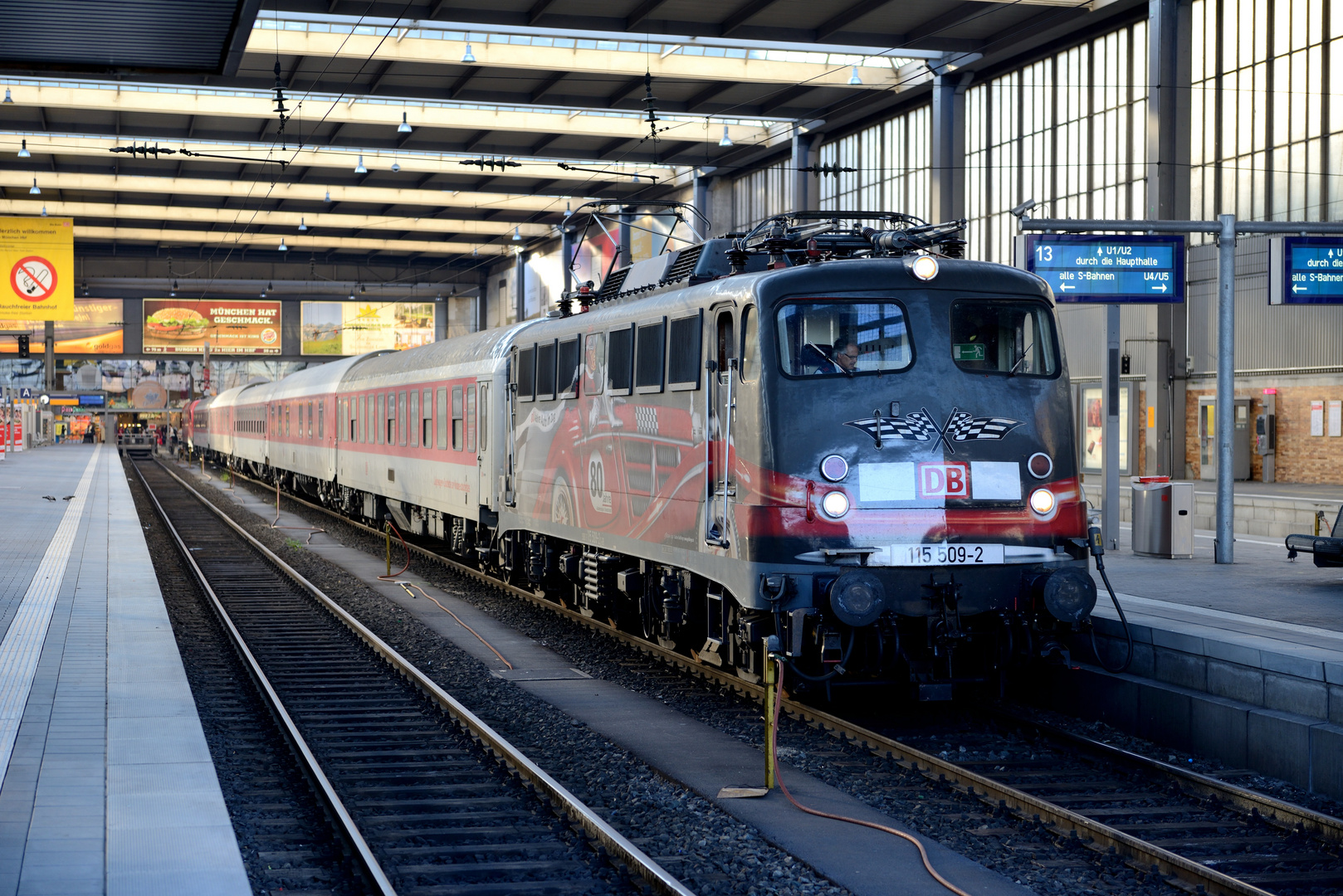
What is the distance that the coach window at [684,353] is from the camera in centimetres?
1127

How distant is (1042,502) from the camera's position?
10.3 m

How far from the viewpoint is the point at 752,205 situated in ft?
154

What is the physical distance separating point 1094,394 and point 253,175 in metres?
28.7

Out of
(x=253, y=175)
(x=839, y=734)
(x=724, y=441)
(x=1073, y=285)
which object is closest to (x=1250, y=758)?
(x=839, y=734)

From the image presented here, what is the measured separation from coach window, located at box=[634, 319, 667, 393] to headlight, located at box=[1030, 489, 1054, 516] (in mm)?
3299

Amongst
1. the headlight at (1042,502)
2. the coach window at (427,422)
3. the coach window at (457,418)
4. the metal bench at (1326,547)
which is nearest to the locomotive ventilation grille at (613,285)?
the headlight at (1042,502)

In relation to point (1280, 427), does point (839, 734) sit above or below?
below

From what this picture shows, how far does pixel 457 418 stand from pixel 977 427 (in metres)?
11.9

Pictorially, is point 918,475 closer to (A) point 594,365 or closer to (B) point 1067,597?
(B) point 1067,597

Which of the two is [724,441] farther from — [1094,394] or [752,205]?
[752,205]

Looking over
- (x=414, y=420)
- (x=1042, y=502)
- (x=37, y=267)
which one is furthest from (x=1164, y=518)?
(x=37, y=267)

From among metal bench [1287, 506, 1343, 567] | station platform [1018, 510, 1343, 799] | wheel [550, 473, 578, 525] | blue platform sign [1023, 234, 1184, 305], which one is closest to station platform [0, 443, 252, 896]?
wheel [550, 473, 578, 525]

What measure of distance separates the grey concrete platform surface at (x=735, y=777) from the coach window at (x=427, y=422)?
6783 mm

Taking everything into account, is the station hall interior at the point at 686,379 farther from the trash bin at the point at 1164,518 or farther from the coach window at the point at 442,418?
the coach window at the point at 442,418
